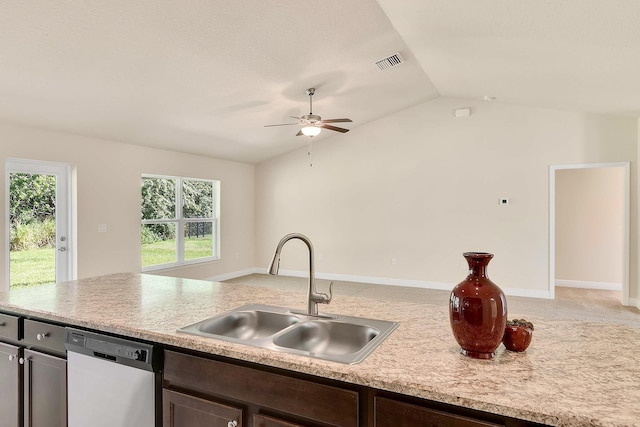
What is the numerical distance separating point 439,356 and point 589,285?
6708mm

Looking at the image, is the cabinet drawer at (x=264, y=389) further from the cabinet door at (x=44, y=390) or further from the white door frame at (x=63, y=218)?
the white door frame at (x=63, y=218)

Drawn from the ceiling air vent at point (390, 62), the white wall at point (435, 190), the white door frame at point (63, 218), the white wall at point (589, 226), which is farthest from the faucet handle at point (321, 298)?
the white wall at point (589, 226)

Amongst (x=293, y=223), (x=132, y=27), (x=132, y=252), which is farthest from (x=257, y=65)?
(x=293, y=223)

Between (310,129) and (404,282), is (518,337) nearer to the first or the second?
(310,129)

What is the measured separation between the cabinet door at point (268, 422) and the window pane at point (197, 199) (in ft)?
18.5

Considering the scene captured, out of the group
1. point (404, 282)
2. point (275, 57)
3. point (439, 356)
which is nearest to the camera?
point (439, 356)

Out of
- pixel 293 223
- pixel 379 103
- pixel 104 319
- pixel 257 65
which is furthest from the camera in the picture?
pixel 293 223

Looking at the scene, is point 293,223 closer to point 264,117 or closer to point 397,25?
point 264,117

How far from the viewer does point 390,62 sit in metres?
4.36

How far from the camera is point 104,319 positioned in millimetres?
1629

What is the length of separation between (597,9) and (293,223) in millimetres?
5807

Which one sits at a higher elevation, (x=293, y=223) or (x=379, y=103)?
(x=379, y=103)

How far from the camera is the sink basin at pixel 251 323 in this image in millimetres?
1725

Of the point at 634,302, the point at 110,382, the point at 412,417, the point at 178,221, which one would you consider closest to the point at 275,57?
the point at 110,382
